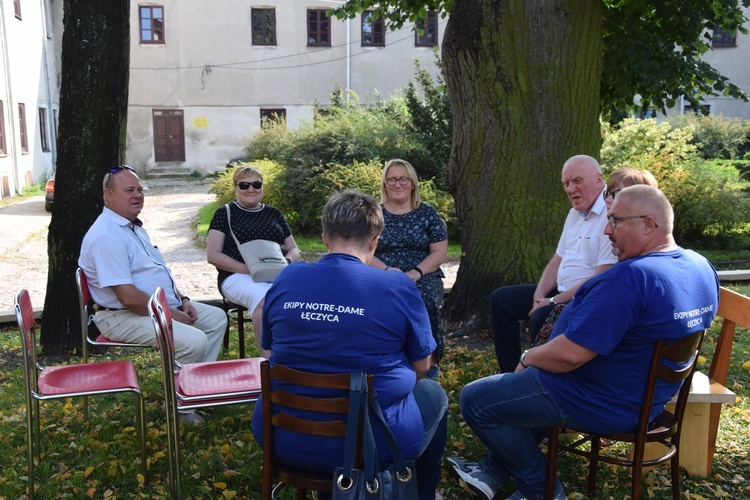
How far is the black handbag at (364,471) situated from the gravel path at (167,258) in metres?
5.67

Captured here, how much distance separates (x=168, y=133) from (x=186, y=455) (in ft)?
95.7

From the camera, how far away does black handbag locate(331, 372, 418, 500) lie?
2.70m

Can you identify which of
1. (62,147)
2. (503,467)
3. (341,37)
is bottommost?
(503,467)

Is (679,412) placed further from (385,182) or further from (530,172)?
(530,172)

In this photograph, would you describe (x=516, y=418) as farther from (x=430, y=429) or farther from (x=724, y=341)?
(x=724, y=341)

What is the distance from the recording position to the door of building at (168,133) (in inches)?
1246

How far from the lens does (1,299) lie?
30.8 feet

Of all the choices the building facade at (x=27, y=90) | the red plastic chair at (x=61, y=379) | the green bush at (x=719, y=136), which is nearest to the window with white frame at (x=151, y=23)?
the building facade at (x=27, y=90)

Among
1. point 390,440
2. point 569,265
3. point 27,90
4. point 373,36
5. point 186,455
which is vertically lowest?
point 186,455

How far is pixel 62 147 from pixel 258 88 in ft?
85.6

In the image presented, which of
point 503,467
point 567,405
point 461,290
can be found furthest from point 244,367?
point 461,290

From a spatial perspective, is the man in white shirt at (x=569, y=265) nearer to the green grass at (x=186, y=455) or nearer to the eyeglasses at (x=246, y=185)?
the green grass at (x=186, y=455)

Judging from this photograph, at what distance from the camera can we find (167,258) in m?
13.0

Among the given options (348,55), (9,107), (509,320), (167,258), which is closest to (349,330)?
(509,320)
